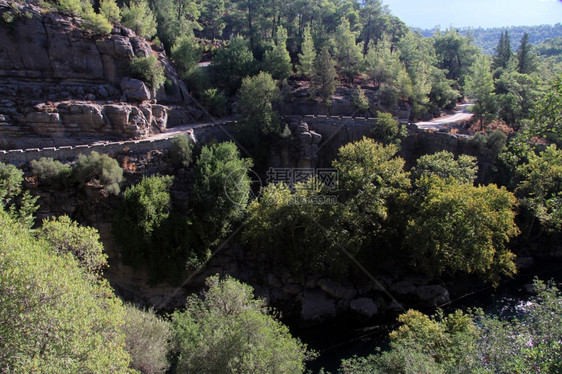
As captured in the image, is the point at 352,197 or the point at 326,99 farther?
the point at 326,99

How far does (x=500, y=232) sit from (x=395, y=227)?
23.4 ft

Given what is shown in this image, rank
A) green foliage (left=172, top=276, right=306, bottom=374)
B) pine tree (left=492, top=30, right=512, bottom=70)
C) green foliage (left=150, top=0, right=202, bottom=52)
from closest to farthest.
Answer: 1. green foliage (left=172, top=276, right=306, bottom=374)
2. green foliage (left=150, top=0, right=202, bottom=52)
3. pine tree (left=492, top=30, right=512, bottom=70)

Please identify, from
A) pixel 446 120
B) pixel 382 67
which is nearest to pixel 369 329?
pixel 446 120

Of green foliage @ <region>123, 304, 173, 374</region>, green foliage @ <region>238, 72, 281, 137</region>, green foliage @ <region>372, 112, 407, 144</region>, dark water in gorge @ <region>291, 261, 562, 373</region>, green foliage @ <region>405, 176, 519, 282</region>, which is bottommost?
dark water in gorge @ <region>291, 261, 562, 373</region>

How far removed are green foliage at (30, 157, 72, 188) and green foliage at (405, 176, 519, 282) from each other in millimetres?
24448

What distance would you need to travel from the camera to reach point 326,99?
42.2 meters

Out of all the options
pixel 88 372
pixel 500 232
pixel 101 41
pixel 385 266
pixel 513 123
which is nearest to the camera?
pixel 88 372

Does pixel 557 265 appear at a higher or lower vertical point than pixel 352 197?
lower

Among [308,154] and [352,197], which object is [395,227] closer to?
[352,197]

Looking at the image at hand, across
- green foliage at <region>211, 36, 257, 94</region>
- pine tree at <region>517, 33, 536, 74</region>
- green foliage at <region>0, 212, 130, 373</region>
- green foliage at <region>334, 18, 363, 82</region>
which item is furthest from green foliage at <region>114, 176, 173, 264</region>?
pine tree at <region>517, 33, 536, 74</region>

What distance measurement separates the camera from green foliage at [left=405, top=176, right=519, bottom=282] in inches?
985

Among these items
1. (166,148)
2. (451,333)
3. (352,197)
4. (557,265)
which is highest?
(166,148)

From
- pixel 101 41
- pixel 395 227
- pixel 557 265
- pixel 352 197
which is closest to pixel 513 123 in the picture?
pixel 557 265

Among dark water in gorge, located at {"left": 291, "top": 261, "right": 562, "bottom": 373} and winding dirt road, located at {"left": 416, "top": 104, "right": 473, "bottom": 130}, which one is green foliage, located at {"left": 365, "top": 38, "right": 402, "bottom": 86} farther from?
dark water in gorge, located at {"left": 291, "top": 261, "right": 562, "bottom": 373}
